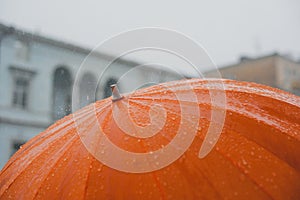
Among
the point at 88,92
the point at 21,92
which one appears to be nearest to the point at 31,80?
the point at 21,92

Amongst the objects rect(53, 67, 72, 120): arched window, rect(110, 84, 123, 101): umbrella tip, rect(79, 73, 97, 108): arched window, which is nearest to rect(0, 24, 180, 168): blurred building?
rect(53, 67, 72, 120): arched window

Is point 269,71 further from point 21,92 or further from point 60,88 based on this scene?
point 21,92

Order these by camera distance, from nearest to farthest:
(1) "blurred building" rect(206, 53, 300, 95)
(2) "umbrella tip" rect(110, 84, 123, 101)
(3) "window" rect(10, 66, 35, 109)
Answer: (2) "umbrella tip" rect(110, 84, 123, 101), (3) "window" rect(10, 66, 35, 109), (1) "blurred building" rect(206, 53, 300, 95)

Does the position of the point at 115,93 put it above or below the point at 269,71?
below

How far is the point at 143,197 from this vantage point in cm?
120

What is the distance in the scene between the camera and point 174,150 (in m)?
1.27

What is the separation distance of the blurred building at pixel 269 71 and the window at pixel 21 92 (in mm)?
11173

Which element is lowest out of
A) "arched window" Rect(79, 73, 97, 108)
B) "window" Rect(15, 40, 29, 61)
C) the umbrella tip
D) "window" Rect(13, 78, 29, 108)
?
"window" Rect(13, 78, 29, 108)

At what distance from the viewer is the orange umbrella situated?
4.01 feet

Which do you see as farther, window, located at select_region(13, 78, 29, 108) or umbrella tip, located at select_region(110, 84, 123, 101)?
window, located at select_region(13, 78, 29, 108)

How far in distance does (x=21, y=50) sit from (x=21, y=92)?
1.59 metres

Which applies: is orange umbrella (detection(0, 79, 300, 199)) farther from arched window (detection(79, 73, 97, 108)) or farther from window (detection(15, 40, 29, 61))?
window (detection(15, 40, 29, 61))

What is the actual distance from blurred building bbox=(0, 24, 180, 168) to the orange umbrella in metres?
15.1

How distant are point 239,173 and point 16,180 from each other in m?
0.70
